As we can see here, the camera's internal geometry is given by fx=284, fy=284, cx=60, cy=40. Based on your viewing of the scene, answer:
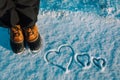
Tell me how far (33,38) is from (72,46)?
290mm

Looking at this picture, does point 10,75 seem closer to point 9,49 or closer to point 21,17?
point 9,49

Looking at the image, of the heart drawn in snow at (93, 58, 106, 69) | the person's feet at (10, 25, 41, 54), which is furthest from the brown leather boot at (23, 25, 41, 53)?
the heart drawn in snow at (93, 58, 106, 69)

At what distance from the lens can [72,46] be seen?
1.99 m

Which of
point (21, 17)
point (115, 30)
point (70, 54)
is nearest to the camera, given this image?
point (21, 17)

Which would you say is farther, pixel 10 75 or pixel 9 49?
pixel 9 49

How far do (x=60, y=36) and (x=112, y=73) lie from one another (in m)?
0.47

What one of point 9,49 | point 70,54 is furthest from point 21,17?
point 70,54

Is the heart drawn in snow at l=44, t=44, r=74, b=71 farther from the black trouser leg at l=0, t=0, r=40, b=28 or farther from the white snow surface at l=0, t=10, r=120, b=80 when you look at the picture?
the black trouser leg at l=0, t=0, r=40, b=28

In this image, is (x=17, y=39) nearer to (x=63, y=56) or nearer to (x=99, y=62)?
(x=63, y=56)

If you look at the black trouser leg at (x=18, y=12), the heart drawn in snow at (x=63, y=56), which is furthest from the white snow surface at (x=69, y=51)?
the black trouser leg at (x=18, y=12)

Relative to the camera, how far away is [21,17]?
1771 mm

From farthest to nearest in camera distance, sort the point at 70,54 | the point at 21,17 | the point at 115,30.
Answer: the point at 115,30
the point at 70,54
the point at 21,17

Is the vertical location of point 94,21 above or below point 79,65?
above

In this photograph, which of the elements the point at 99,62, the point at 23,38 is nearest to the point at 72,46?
the point at 99,62
